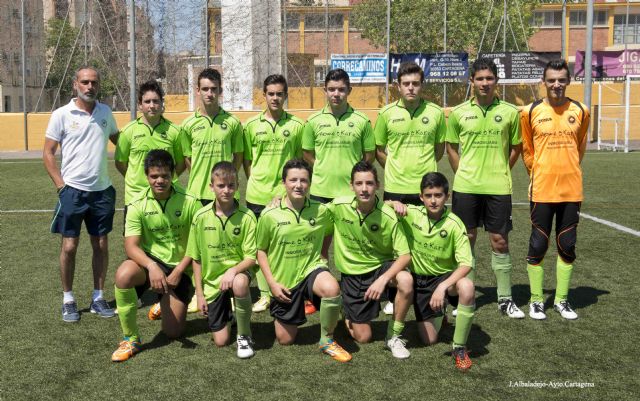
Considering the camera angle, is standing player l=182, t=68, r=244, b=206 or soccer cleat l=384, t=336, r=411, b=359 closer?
soccer cleat l=384, t=336, r=411, b=359

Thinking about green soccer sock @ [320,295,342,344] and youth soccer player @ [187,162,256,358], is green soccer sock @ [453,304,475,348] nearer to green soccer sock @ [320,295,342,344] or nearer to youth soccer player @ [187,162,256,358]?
green soccer sock @ [320,295,342,344]

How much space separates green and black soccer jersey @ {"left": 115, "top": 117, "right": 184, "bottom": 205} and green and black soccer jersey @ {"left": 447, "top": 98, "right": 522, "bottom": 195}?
2.57 meters

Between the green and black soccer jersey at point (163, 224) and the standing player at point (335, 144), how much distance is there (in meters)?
1.22

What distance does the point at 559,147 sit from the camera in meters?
5.45

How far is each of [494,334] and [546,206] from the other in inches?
50.3

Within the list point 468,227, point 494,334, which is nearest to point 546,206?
point 468,227

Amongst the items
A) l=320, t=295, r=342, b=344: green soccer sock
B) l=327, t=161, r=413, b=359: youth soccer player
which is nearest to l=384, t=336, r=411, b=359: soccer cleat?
l=327, t=161, r=413, b=359: youth soccer player

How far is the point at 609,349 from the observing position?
15.1 ft

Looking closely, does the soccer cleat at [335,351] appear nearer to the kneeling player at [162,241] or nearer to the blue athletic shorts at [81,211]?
the kneeling player at [162,241]

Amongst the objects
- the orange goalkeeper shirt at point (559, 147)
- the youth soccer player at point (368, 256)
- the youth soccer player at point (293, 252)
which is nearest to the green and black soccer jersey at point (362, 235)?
the youth soccer player at point (368, 256)

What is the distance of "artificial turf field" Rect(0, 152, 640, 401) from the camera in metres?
3.95

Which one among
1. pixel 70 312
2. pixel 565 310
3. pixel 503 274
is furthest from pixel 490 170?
pixel 70 312

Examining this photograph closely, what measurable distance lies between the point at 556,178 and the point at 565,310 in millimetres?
1101

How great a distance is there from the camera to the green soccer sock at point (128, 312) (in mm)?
4629
